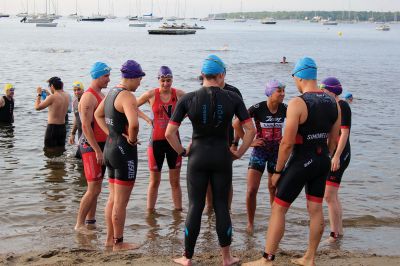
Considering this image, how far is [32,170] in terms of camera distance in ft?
38.3

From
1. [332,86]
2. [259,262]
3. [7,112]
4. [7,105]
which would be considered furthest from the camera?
[7,112]

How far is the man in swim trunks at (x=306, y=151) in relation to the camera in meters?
5.75

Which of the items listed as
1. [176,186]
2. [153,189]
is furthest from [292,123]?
[153,189]

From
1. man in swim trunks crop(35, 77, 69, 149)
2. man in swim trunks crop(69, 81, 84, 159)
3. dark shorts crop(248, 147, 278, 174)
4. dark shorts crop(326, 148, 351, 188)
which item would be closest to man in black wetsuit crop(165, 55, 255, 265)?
dark shorts crop(248, 147, 278, 174)

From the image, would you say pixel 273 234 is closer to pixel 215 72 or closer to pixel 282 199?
pixel 282 199

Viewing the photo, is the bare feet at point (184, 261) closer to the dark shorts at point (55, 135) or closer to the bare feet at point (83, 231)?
the bare feet at point (83, 231)

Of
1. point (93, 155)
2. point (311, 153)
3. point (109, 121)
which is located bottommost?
point (93, 155)

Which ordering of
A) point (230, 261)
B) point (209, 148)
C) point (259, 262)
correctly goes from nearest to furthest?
point (209, 148)
point (259, 262)
point (230, 261)

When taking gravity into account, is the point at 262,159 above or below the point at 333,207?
above

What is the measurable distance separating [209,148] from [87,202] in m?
2.46

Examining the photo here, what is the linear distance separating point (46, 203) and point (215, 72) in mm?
4762

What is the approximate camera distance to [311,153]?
19.4 ft

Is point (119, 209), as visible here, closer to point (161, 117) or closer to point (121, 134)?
point (121, 134)

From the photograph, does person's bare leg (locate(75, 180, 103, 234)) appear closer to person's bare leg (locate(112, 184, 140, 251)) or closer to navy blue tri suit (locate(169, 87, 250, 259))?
person's bare leg (locate(112, 184, 140, 251))
